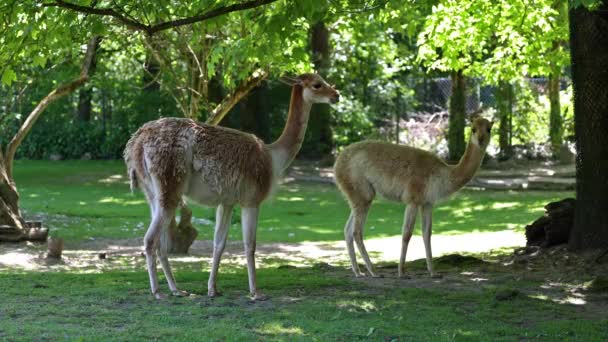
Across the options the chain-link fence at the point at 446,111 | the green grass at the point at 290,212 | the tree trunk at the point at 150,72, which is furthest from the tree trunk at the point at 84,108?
the chain-link fence at the point at 446,111

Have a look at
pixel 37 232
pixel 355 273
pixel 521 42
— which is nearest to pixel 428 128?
pixel 521 42

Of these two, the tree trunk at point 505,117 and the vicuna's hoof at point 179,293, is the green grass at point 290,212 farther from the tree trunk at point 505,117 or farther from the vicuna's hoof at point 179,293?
the vicuna's hoof at point 179,293

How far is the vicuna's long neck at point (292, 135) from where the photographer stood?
919 centimetres

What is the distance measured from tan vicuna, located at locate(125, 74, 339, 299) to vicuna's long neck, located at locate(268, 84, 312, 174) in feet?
0.03

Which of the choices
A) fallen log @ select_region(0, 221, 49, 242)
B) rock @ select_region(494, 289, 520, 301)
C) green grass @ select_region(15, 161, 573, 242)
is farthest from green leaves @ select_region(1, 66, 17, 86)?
rock @ select_region(494, 289, 520, 301)

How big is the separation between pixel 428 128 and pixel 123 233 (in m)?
17.0

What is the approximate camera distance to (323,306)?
8211 millimetres

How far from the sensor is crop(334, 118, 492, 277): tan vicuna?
10906 millimetres

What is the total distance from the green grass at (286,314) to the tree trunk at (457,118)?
65.1 feet

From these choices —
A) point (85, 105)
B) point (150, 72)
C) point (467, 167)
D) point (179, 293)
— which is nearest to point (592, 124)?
point (467, 167)

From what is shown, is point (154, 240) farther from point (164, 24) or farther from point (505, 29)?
point (505, 29)

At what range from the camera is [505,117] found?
99.0 feet

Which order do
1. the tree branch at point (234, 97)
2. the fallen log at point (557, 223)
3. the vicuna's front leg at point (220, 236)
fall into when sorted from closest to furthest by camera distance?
the vicuna's front leg at point (220, 236), the fallen log at point (557, 223), the tree branch at point (234, 97)

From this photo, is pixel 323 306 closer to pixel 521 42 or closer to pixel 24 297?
pixel 24 297
